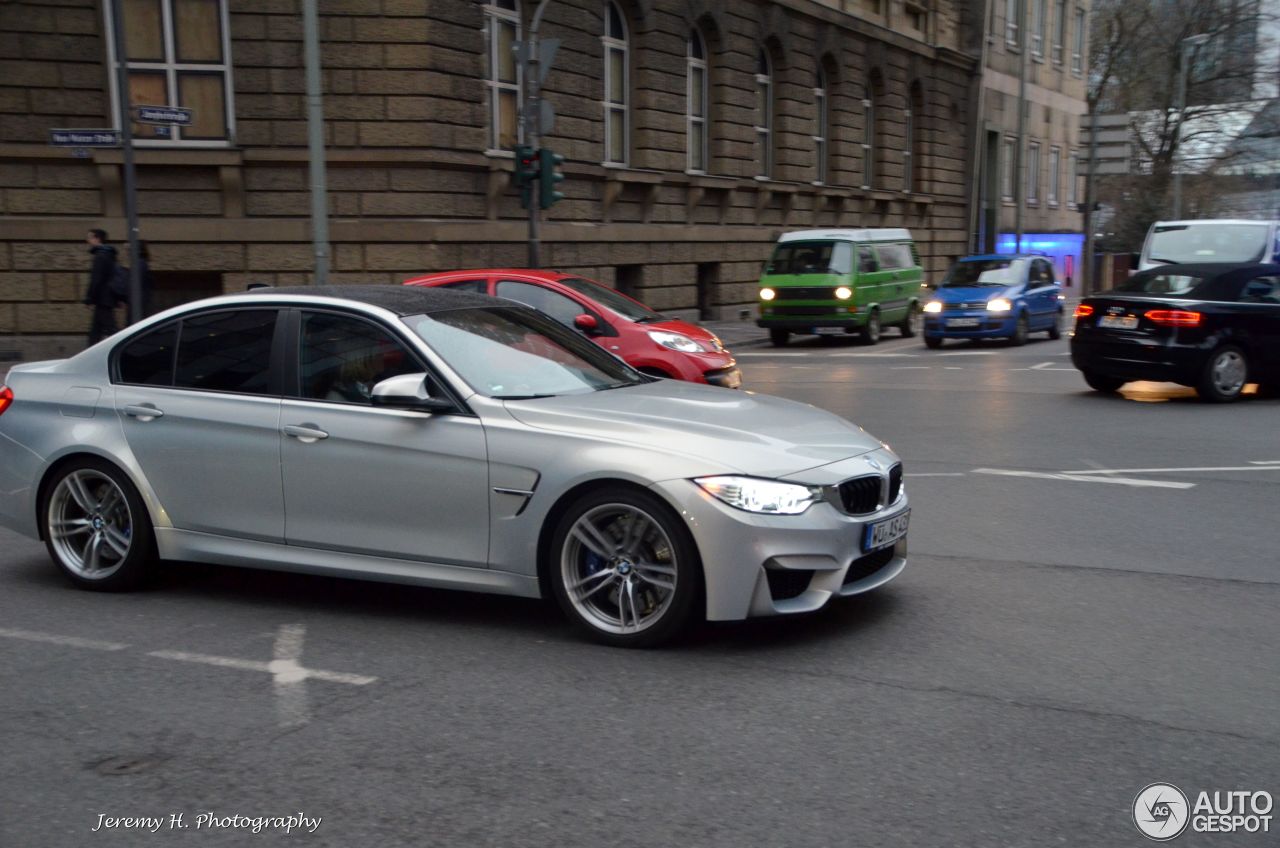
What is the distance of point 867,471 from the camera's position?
552 cm

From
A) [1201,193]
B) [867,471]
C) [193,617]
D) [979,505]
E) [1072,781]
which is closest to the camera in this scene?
[1072,781]

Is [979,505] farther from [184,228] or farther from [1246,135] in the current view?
[1246,135]

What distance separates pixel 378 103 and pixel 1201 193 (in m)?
49.4

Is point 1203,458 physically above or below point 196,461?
below

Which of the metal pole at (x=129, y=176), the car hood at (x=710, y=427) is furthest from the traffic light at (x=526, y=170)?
the car hood at (x=710, y=427)

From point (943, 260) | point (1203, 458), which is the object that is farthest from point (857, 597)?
point (943, 260)

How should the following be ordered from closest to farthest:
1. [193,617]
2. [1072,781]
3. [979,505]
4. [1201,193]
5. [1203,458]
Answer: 1. [1072,781]
2. [193,617]
3. [979,505]
4. [1203,458]
5. [1201,193]

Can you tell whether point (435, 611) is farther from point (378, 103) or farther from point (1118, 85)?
point (1118, 85)

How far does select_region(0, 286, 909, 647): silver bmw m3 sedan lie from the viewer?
17.2ft

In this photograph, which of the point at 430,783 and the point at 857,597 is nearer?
the point at 430,783

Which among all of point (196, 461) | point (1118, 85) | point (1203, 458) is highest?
point (1118, 85)

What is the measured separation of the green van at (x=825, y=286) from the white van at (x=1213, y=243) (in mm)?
5840

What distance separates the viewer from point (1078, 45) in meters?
57.5

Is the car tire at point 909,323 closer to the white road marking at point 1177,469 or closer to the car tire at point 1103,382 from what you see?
the car tire at point 1103,382
